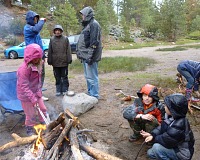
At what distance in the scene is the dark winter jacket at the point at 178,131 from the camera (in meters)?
2.61

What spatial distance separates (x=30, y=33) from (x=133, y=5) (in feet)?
129

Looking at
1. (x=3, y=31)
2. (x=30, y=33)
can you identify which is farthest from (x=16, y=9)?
(x=30, y=33)

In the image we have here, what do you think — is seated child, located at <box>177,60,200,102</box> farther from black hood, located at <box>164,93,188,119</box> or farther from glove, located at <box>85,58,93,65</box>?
black hood, located at <box>164,93,188,119</box>

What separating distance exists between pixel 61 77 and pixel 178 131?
3497 mm

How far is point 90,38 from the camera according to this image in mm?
4875

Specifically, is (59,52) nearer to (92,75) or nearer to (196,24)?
(92,75)

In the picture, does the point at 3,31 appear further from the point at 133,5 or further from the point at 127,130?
the point at 133,5

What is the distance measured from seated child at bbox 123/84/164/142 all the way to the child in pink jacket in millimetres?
1396

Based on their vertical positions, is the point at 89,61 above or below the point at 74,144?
above

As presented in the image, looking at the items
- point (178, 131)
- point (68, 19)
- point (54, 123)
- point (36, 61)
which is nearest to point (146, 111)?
point (178, 131)

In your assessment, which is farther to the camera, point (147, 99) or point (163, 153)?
point (147, 99)

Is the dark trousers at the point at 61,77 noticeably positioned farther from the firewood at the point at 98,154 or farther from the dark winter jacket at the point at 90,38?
the firewood at the point at 98,154

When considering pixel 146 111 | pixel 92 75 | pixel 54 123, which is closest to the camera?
pixel 54 123

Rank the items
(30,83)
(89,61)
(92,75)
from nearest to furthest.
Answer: (30,83) → (89,61) → (92,75)
